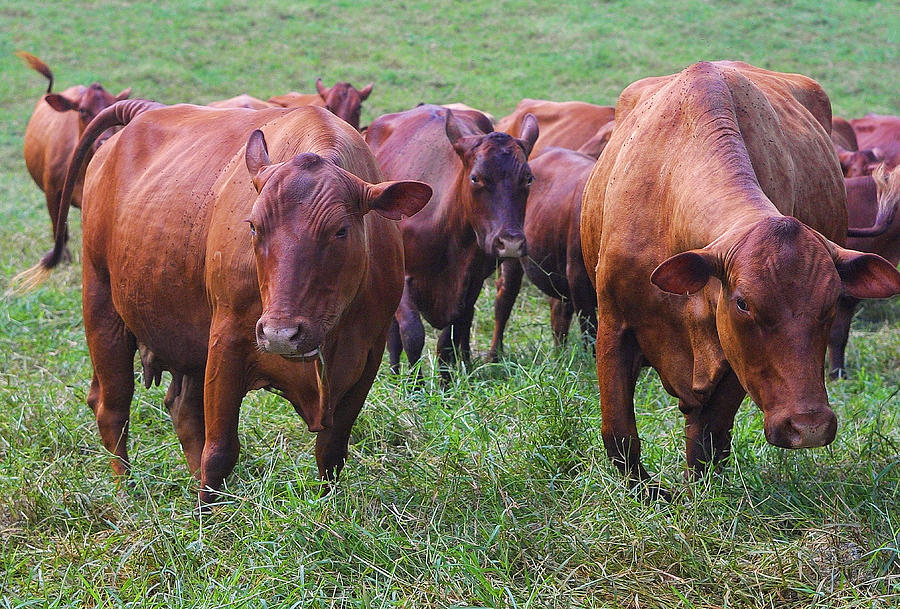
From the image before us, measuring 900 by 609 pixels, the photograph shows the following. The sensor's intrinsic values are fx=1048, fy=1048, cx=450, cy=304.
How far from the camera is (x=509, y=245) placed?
6.12 m

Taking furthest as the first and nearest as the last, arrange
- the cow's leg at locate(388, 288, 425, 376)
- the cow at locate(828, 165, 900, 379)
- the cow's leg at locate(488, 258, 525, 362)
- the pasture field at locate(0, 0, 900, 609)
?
the cow's leg at locate(488, 258, 525, 362), the cow's leg at locate(388, 288, 425, 376), the cow at locate(828, 165, 900, 379), the pasture field at locate(0, 0, 900, 609)

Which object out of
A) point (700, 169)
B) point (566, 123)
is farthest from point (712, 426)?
point (566, 123)

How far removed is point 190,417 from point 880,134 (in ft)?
28.0

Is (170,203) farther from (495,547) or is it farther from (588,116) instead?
(588,116)

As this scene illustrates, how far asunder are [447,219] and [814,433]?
12.7 ft

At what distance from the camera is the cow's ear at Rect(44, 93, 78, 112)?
31.7 ft

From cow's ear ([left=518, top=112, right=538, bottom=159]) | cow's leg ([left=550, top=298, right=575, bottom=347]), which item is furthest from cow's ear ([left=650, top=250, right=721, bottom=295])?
cow's leg ([left=550, top=298, right=575, bottom=347])

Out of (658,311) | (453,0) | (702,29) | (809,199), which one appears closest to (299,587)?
(658,311)

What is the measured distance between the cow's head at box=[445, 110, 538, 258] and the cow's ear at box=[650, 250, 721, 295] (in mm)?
2649

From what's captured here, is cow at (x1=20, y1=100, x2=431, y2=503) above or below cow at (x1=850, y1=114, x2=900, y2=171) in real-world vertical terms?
above

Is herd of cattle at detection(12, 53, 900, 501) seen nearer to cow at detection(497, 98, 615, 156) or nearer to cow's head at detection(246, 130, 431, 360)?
cow's head at detection(246, 130, 431, 360)

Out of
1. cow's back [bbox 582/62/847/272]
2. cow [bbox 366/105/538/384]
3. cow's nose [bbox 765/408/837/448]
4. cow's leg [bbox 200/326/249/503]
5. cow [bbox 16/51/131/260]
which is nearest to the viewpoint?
cow's nose [bbox 765/408/837/448]

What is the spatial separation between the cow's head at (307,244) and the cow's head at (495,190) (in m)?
2.50

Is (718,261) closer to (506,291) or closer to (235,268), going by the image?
(235,268)
